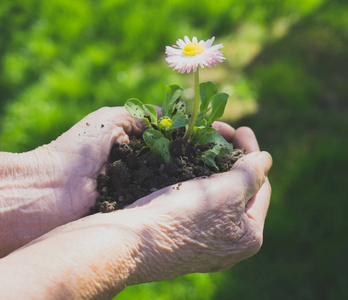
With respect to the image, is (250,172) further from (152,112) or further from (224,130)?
(152,112)

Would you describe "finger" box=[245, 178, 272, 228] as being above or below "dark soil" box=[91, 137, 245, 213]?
below

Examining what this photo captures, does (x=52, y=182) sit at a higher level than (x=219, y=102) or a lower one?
lower

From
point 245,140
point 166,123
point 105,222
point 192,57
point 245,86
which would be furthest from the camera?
point 245,86

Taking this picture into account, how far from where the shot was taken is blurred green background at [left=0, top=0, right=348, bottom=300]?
2955 millimetres

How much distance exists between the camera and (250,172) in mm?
2014

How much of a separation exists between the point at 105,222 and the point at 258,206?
0.84 metres

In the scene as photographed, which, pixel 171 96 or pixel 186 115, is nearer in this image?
pixel 186 115

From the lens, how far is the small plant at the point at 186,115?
1910 mm

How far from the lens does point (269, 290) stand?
2.87 metres

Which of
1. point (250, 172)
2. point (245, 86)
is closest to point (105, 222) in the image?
point (250, 172)

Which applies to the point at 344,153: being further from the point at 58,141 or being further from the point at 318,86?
the point at 58,141

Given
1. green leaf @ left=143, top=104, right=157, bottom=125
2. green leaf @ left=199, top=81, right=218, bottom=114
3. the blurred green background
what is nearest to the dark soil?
green leaf @ left=143, top=104, right=157, bottom=125

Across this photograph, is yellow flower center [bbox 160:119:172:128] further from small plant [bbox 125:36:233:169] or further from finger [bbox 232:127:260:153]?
finger [bbox 232:127:260:153]

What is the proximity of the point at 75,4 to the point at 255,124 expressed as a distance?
9.17 ft
